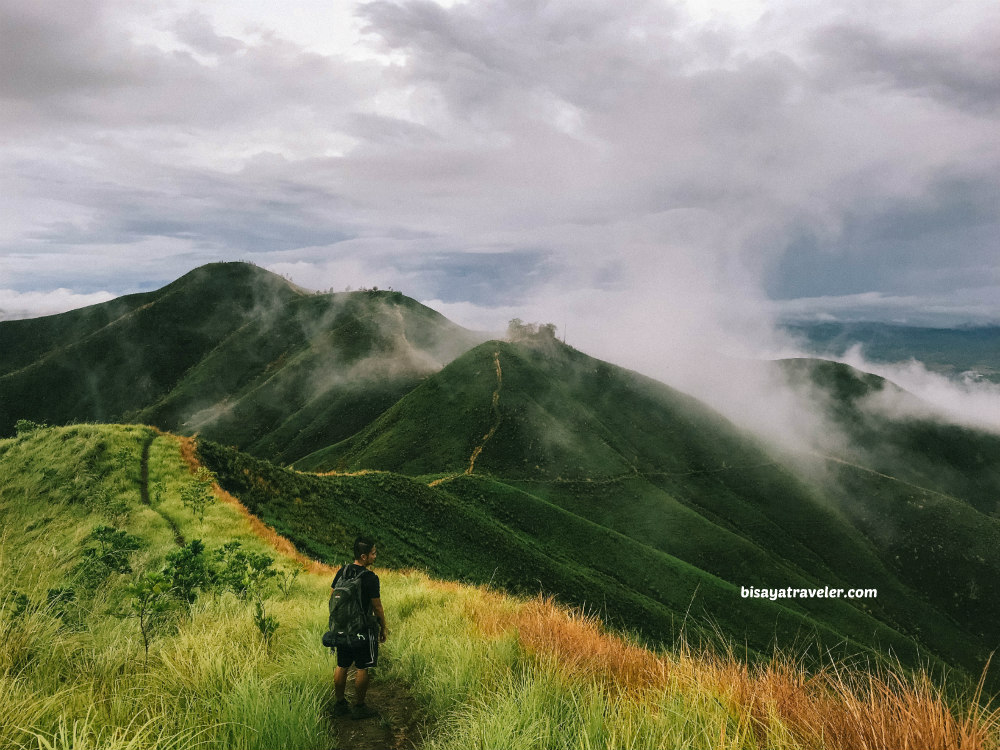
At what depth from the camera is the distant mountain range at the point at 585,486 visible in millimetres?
44438

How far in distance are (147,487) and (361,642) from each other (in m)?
18.1

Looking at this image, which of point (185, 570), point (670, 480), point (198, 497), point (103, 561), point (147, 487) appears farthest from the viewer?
point (670, 480)

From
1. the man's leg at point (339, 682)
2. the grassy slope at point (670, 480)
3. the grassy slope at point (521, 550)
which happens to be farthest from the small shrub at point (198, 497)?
the grassy slope at point (670, 480)

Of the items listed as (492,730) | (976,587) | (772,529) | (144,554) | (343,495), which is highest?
(492,730)

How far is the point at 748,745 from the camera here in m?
4.32

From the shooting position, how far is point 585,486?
10169 centimetres

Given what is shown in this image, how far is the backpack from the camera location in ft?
21.6

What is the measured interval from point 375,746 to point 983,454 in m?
266

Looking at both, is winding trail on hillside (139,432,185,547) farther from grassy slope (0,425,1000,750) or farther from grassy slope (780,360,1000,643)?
grassy slope (780,360,1000,643)

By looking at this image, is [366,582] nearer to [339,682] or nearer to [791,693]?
[339,682]

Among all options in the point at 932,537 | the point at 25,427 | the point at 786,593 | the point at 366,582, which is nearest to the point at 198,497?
the point at 366,582

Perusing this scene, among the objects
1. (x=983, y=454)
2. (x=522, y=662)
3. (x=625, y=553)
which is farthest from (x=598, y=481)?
(x=983, y=454)

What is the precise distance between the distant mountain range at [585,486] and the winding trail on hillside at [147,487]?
2640 mm

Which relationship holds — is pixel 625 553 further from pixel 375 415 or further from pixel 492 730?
pixel 375 415
